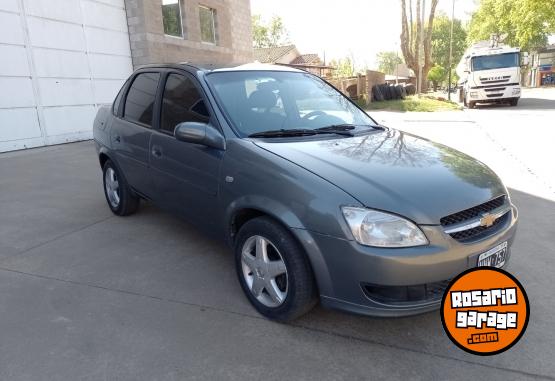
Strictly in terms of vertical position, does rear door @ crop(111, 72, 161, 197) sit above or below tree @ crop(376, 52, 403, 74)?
below

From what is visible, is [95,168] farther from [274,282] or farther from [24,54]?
[274,282]

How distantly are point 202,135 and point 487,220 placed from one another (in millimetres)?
1940

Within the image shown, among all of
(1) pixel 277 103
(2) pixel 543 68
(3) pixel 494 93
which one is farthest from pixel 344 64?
(1) pixel 277 103

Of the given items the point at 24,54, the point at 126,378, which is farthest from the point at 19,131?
the point at 126,378

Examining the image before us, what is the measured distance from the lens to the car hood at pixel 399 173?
95.1 inches

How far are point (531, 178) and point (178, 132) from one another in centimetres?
554

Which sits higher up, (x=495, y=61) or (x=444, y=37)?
(x=444, y=37)

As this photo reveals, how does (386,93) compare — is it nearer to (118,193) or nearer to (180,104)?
(118,193)

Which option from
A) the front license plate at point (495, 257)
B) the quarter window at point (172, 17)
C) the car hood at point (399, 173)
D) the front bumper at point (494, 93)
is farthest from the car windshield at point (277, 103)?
the front bumper at point (494, 93)

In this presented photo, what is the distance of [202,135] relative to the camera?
3.14 metres

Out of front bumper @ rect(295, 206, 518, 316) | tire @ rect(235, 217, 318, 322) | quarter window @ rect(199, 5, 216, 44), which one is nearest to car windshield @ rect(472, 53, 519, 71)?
quarter window @ rect(199, 5, 216, 44)

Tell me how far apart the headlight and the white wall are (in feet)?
34.9

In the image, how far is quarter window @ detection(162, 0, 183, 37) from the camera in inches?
611

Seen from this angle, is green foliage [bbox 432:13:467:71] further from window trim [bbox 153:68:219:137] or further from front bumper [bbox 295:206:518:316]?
front bumper [bbox 295:206:518:316]
